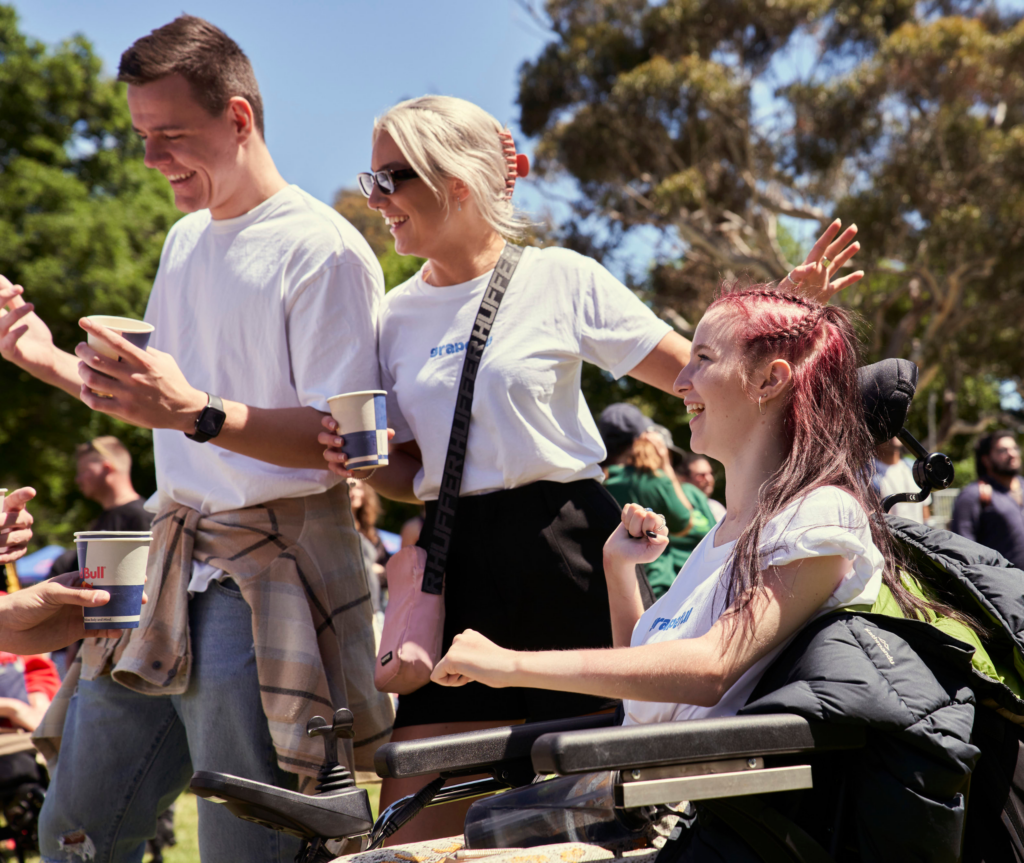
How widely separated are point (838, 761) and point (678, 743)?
0.97ft

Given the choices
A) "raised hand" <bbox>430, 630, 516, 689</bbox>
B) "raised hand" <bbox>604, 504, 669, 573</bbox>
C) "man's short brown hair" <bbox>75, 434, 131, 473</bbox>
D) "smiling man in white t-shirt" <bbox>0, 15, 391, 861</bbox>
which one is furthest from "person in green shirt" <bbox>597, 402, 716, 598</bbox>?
"raised hand" <bbox>430, 630, 516, 689</bbox>

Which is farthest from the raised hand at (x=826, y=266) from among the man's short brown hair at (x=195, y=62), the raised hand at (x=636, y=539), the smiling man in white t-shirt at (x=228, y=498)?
the man's short brown hair at (x=195, y=62)

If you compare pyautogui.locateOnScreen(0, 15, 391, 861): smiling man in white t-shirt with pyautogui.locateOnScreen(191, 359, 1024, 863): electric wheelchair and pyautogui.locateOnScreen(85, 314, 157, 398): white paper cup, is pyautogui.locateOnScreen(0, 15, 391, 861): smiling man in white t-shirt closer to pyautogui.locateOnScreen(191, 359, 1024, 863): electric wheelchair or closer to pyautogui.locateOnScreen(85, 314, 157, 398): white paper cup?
pyautogui.locateOnScreen(85, 314, 157, 398): white paper cup

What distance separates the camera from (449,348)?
2.32m

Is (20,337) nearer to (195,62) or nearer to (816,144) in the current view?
(195,62)

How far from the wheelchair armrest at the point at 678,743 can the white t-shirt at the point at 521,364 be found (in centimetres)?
101

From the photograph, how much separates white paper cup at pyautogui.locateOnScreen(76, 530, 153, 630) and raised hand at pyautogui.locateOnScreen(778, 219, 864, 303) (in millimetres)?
1483

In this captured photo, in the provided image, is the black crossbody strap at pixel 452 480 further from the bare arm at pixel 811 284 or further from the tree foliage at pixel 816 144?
the tree foliage at pixel 816 144

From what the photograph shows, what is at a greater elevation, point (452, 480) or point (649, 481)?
point (452, 480)

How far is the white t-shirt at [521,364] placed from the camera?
2.25m

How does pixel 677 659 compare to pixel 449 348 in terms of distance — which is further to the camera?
pixel 449 348

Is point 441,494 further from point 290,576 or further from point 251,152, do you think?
point 251,152

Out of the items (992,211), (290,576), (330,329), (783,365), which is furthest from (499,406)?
(992,211)

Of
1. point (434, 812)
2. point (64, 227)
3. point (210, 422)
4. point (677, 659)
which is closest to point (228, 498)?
point (210, 422)
